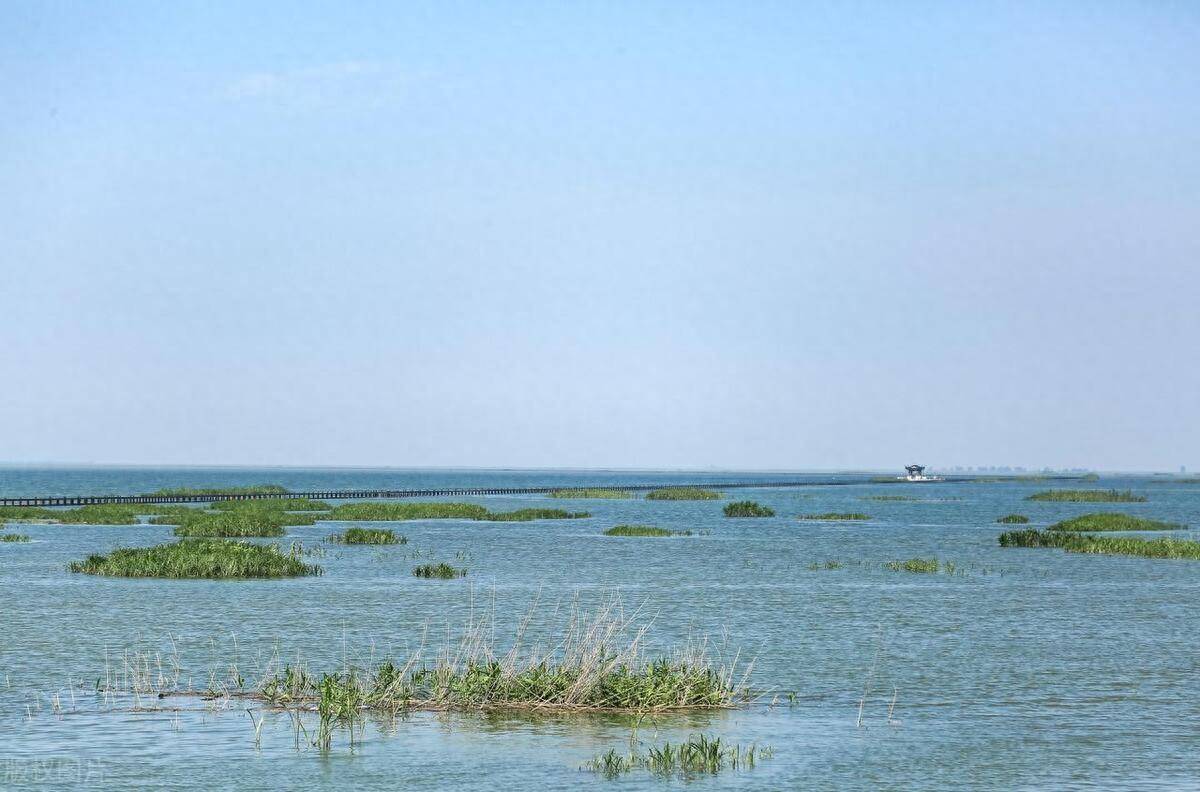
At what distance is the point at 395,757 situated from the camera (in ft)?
78.1

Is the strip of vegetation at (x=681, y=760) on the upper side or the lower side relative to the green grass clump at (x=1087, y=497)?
lower

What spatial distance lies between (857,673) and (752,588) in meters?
23.3

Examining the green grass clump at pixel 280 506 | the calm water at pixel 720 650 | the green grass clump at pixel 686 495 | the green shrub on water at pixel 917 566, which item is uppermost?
the green grass clump at pixel 280 506

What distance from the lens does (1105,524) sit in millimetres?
97312

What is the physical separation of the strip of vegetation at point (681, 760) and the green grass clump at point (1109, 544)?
58.8m

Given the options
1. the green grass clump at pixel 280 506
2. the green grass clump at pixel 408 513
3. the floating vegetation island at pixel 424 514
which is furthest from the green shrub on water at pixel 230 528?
the green grass clump at pixel 280 506

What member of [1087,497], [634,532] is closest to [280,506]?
[634,532]

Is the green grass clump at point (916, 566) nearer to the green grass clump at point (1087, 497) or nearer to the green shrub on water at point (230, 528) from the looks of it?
the green shrub on water at point (230, 528)

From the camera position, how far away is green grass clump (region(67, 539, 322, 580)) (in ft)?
192

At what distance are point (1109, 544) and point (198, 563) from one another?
50.0 metres

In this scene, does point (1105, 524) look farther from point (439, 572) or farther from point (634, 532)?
point (439, 572)

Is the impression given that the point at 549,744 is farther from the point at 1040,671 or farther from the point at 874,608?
the point at 874,608

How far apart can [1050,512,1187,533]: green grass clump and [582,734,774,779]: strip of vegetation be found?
Result: 252 ft

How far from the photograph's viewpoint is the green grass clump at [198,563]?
58.6m
